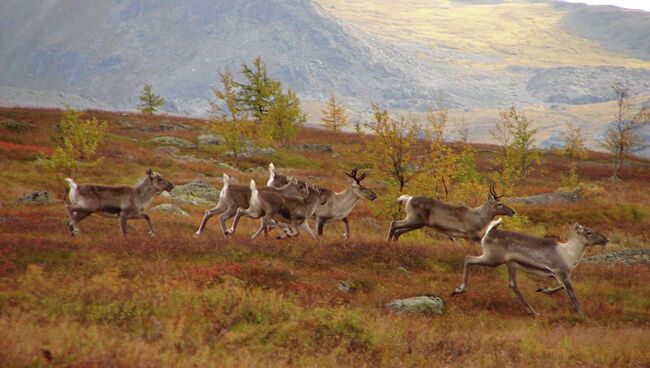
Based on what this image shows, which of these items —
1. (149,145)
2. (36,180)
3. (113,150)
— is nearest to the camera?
(36,180)

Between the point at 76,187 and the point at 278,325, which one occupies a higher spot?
the point at 76,187

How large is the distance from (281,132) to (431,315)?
1906 inches

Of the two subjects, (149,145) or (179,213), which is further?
(149,145)

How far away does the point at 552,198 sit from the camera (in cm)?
3934

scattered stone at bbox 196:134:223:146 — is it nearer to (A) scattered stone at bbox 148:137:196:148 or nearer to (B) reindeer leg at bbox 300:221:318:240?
(A) scattered stone at bbox 148:137:196:148

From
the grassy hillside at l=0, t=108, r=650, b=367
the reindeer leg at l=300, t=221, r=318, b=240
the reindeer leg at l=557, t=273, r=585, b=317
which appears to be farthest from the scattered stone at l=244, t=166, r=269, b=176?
the reindeer leg at l=557, t=273, r=585, b=317

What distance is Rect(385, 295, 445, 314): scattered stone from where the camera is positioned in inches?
578

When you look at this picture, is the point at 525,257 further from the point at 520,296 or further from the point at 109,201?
the point at 109,201

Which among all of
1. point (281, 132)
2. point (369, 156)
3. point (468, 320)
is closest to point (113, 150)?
point (281, 132)

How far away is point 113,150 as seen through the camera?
4528 centimetres

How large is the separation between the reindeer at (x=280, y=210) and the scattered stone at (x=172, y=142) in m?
37.6

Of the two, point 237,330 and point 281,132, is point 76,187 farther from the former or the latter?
point 281,132

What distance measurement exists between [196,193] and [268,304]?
69.2ft

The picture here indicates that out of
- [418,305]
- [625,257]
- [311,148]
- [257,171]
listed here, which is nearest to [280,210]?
[418,305]
